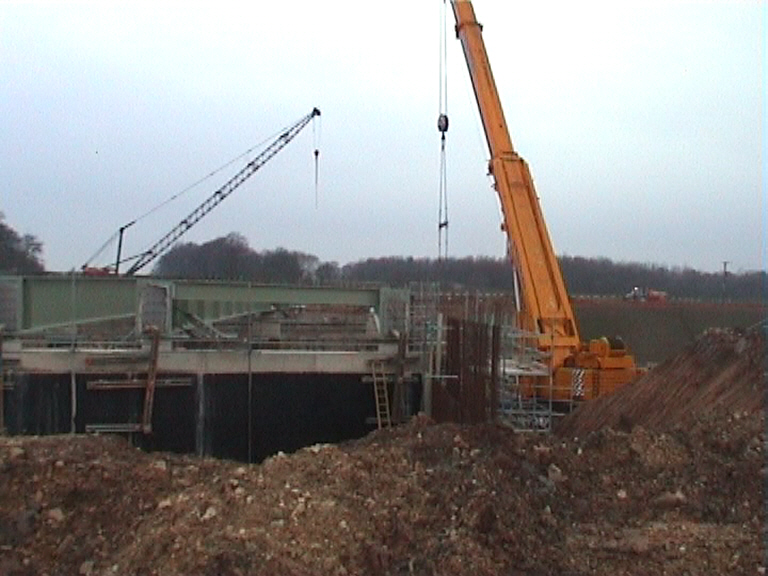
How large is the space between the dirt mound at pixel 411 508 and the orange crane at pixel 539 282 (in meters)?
8.35

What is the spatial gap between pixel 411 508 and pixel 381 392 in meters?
10.6

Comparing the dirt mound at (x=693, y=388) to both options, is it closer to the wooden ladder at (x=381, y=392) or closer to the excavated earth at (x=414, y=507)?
the excavated earth at (x=414, y=507)

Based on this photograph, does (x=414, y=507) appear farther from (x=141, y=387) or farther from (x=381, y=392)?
(x=141, y=387)

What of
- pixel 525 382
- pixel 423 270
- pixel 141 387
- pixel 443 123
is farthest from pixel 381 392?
pixel 423 270

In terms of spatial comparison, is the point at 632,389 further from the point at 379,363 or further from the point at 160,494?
the point at 160,494

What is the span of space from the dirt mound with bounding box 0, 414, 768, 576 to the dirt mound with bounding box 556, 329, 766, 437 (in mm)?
2516

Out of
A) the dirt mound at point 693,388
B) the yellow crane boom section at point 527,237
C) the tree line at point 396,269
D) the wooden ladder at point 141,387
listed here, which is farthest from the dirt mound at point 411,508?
the tree line at point 396,269

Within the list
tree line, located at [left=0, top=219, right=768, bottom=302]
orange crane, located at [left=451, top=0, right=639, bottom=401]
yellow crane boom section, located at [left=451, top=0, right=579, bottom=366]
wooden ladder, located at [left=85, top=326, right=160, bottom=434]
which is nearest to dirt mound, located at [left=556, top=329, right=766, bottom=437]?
orange crane, located at [left=451, top=0, right=639, bottom=401]

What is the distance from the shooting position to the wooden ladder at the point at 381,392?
17.5m

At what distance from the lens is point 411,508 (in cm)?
723

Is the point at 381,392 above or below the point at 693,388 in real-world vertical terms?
below

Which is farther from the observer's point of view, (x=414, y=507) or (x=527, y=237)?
(x=527, y=237)

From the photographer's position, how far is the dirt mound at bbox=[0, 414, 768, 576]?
649cm

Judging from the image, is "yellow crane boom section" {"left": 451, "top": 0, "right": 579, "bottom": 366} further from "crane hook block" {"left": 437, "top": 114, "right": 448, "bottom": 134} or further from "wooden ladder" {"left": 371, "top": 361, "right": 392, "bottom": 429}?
"wooden ladder" {"left": 371, "top": 361, "right": 392, "bottom": 429}
